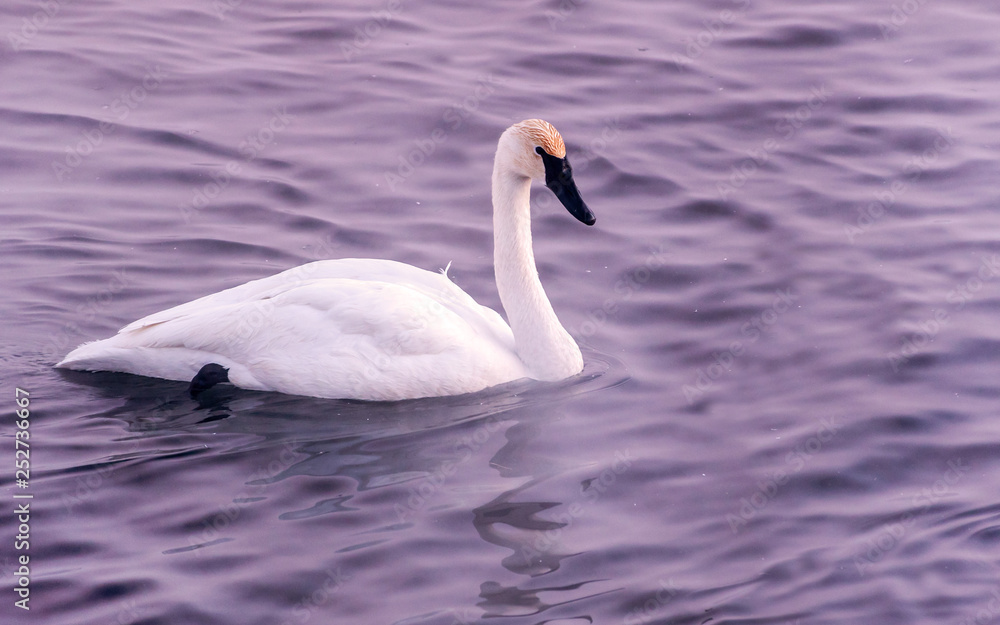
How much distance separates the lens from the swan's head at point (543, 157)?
8203mm

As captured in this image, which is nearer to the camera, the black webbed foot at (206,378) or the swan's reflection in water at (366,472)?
the swan's reflection in water at (366,472)

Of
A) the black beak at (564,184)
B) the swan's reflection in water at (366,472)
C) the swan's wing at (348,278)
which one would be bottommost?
the swan's reflection in water at (366,472)

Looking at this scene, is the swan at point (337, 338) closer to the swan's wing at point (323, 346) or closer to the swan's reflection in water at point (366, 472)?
the swan's wing at point (323, 346)

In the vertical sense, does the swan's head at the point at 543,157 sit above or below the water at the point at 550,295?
above

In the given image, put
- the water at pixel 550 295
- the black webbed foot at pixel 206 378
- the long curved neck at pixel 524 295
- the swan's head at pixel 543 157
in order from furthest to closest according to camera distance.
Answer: the long curved neck at pixel 524 295, the swan's head at pixel 543 157, the black webbed foot at pixel 206 378, the water at pixel 550 295

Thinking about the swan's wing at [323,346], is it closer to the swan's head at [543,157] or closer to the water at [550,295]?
the water at [550,295]

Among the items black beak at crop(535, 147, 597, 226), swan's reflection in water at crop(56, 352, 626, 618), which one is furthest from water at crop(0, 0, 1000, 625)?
black beak at crop(535, 147, 597, 226)

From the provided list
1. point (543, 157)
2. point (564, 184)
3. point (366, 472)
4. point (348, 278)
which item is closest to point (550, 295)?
point (564, 184)

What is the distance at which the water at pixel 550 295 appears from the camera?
6.57 m

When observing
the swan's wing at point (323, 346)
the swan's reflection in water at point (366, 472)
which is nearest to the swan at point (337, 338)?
the swan's wing at point (323, 346)

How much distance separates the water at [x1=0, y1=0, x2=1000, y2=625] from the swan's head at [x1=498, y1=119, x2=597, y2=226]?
1205 mm

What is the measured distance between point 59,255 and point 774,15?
365 inches

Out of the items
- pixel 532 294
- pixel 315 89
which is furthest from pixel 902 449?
pixel 315 89

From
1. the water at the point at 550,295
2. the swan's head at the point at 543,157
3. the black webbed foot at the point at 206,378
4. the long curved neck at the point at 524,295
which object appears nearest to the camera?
the water at the point at 550,295
